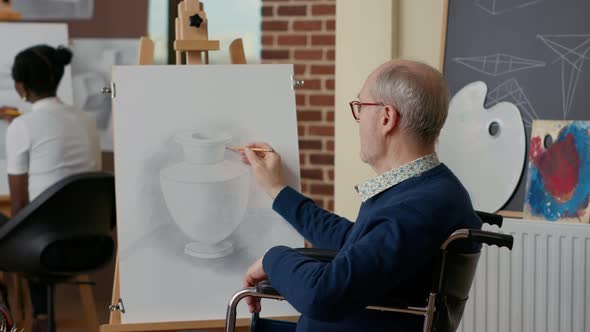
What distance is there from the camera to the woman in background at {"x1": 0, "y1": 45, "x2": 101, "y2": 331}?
405cm

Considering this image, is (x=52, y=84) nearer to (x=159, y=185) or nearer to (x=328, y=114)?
(x=328, y=114)

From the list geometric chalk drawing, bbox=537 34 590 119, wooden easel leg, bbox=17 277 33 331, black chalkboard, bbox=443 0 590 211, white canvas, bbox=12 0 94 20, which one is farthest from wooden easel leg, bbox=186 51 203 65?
white canvas, bbox=12 0 94 20

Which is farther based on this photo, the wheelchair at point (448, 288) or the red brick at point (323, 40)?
the red brick at point (323, 40)

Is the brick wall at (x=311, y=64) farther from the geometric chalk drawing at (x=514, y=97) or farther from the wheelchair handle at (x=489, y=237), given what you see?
the wheelchair handle at (x=489, y=237)

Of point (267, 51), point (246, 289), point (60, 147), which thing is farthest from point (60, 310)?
point (246, 289)

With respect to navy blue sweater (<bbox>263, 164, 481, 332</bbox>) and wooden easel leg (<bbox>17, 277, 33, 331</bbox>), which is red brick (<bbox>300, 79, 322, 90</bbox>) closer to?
wooden easel leg (<bbox>17, 277, 33, 331</bbox>)

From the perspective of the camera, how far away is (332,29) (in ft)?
14.0

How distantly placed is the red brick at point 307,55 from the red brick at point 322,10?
180 mm

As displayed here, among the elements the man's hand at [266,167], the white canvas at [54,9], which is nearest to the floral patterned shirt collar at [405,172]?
the man's hand at [266,167]

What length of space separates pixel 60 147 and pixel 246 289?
2251 millimetres

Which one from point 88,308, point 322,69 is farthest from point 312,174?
point 88,308

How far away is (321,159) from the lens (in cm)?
434

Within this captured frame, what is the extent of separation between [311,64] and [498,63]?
1.29m

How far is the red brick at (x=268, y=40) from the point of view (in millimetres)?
4355
